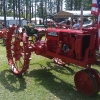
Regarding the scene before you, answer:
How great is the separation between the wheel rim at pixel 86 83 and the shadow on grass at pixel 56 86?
0.32 ft

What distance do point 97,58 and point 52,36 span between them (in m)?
1.14

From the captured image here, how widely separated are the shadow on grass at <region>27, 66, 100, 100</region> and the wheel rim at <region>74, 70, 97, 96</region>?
0.10 metres

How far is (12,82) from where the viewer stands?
13.5 ft

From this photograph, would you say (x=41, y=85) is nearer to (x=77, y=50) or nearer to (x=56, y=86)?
(x=56, y=86)

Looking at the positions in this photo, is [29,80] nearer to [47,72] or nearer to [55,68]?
[47,72]

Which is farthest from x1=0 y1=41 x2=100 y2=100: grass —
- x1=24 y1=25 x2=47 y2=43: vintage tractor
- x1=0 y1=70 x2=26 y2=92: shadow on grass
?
x1=24 y1=25 x2=47 y2=43: vintage tractor

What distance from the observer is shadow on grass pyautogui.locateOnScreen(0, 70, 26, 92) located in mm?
3779

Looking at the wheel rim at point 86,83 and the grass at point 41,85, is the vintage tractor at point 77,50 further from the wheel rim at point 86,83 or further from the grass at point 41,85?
the grass at point 41,85

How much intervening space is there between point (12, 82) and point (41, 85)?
2.08 feet

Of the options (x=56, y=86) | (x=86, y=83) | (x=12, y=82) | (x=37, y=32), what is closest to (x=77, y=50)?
(x=86, y=83)

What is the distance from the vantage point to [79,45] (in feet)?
10.7

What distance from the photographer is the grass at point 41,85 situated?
11.3ft

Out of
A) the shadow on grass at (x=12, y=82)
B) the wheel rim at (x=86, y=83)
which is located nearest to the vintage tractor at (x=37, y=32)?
the shadow on grass at (x=12, y=82)

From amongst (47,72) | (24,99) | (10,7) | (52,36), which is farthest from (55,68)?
(10,7)
